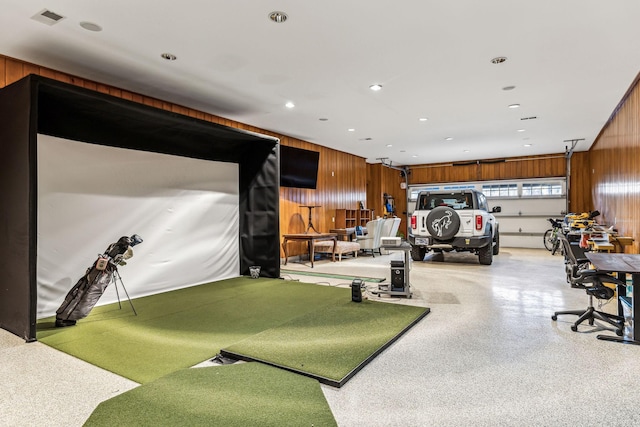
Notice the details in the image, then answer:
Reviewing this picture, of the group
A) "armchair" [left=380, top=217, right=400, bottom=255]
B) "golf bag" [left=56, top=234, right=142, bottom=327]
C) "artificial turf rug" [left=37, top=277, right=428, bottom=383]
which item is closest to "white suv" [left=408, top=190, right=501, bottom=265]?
"armchair" [left=380, top=217, right=400, bottom=255]

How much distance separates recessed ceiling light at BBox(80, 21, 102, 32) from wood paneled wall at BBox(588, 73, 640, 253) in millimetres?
6757

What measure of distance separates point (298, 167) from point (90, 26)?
5518 mm

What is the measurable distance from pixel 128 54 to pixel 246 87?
1608 mm

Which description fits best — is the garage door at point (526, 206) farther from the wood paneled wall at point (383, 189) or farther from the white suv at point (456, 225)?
the white suv at point (456, 225)

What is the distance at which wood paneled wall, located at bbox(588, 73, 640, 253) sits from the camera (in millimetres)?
5152

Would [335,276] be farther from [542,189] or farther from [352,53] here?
[542,189]

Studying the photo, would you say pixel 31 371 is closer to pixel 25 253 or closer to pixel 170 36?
pixel 25 253

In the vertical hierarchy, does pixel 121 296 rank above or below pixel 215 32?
below

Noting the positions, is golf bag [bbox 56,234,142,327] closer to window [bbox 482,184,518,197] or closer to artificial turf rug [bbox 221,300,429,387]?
artificial turf rug [bbox 221,300,429,387]

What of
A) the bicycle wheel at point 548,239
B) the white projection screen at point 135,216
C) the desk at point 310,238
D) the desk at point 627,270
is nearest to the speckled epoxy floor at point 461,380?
the desk at point 627,270

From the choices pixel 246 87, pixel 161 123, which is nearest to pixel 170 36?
pixel 161 123

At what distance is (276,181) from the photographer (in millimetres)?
6340

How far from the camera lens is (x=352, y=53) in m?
4.18

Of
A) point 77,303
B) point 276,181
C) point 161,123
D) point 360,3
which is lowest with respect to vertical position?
point 77,303
